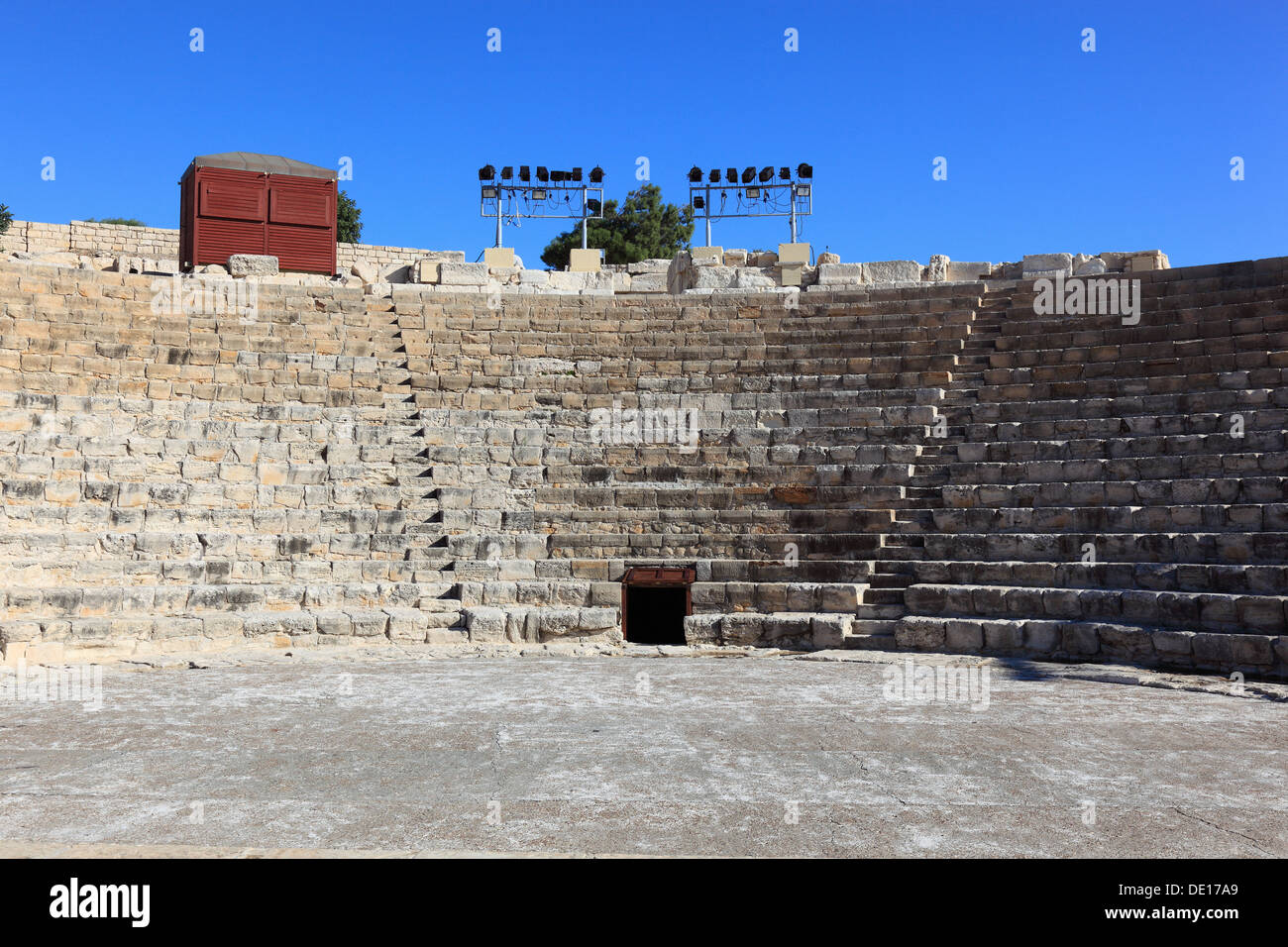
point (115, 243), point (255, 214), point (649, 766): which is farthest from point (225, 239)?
point (649, 766)

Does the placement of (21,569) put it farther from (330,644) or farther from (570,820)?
(570,820)

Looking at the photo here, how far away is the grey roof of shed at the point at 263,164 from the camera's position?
1989 centimetres

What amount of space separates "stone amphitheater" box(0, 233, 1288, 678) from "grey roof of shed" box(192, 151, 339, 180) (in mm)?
6458

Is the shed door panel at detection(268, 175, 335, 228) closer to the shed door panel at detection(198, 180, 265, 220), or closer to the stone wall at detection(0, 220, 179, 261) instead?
the shed door panel at detection(198, 180, 265, 220)

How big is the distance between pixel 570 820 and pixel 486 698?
2.93 meters

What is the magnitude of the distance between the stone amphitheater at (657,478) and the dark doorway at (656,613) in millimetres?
58

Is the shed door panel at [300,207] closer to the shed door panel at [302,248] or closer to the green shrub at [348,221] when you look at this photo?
the shed door panel at [302,248]

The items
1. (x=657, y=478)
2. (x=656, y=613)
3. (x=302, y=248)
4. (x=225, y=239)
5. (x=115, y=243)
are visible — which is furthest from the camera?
(x=115, y=243)

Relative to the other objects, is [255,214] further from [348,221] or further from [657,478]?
[348,221]

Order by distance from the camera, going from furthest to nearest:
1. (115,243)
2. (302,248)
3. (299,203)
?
(115,243), (302,248), (299,203)

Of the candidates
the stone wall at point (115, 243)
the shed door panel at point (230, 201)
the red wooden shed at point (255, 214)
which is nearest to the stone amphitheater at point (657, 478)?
the red wooden shed at point (255, 214)

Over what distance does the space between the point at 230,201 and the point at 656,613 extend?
1392 centimetres

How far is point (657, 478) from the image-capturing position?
11086mm

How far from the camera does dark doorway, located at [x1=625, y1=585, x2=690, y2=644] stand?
9.95m
